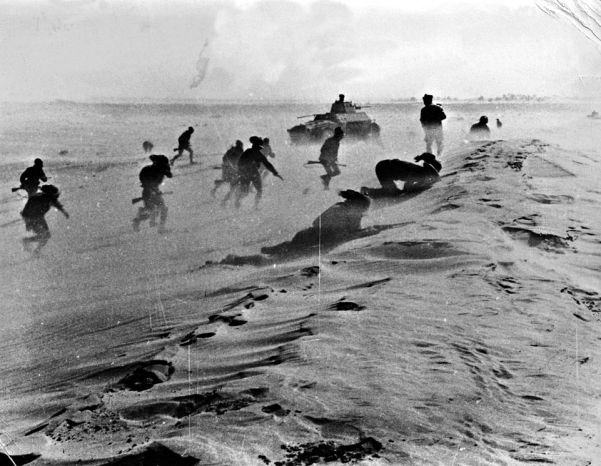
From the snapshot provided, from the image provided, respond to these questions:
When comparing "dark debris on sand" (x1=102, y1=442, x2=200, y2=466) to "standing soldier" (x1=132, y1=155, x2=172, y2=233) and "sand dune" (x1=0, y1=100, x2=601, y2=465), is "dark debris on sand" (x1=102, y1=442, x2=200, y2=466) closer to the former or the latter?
"sand dune" (x1=0, y1=100, x2=601, y2=465)

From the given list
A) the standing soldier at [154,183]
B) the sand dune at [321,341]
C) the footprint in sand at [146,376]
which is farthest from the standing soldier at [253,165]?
the footprint in sand at [146,376]

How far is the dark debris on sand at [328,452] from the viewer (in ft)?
11.2

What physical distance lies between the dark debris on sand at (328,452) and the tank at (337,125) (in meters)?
15.7

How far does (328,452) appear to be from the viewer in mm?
3490

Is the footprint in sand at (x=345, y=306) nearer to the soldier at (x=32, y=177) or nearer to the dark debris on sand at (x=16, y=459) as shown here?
the dark debris on sand at (x=16, y=459)

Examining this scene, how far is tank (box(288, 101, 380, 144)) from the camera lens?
19.0 meters

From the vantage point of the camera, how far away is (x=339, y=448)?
3.53m

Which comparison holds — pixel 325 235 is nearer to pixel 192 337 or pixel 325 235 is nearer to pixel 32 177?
pixel 192 337

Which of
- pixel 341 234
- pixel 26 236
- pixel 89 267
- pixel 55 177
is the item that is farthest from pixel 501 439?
pixel 55 177

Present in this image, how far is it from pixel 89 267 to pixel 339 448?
5320 mm

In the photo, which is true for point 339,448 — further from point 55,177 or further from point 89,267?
point 55,177

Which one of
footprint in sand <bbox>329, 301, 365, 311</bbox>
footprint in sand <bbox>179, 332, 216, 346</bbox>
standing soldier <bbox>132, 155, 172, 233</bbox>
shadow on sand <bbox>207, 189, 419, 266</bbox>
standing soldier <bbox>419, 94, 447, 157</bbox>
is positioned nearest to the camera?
footprint in sand <bbox>179, 332, 216, 346</bbox>

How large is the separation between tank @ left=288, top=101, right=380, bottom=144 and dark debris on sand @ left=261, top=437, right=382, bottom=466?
1568 cm

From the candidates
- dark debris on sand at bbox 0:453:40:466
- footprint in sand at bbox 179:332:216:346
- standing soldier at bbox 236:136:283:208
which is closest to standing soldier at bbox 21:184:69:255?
standing soldier at bbox 236:136:283:208
